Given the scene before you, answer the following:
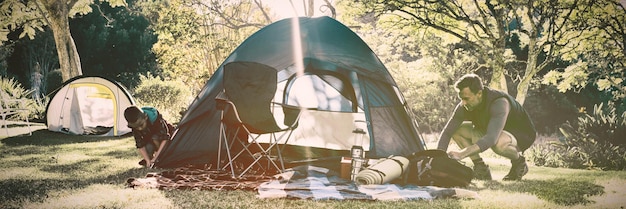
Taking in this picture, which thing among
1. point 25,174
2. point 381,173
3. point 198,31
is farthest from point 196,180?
point 198,31

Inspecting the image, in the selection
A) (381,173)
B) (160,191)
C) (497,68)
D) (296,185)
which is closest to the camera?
(160,191)

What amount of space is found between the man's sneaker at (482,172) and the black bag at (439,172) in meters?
0.38

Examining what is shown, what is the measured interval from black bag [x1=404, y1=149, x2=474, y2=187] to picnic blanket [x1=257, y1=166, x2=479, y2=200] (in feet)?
0.39

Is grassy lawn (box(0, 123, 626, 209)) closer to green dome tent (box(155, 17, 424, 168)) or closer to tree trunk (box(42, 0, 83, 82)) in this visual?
green dome tent (box(155, 17, 424, 168))

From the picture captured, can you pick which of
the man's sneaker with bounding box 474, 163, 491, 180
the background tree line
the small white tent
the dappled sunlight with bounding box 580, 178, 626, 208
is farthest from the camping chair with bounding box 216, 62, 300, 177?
the small white tent

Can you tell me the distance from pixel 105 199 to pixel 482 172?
2.54m

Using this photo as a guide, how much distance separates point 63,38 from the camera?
7.98 metres

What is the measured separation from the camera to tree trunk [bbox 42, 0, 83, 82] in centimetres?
790

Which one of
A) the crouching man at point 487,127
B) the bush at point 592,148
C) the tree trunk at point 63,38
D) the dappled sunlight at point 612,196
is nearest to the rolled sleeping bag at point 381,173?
the crouching man at point 487,127

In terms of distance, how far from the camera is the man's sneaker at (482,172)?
368cm

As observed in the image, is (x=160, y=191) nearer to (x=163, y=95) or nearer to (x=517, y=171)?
(x=517, y=171)

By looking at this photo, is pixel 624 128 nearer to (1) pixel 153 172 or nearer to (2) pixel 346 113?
(2) pixel 346 113

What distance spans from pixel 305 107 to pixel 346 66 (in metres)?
0.81

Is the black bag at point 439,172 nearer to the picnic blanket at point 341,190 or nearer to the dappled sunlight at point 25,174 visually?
the picnic blanket at point 341,190
